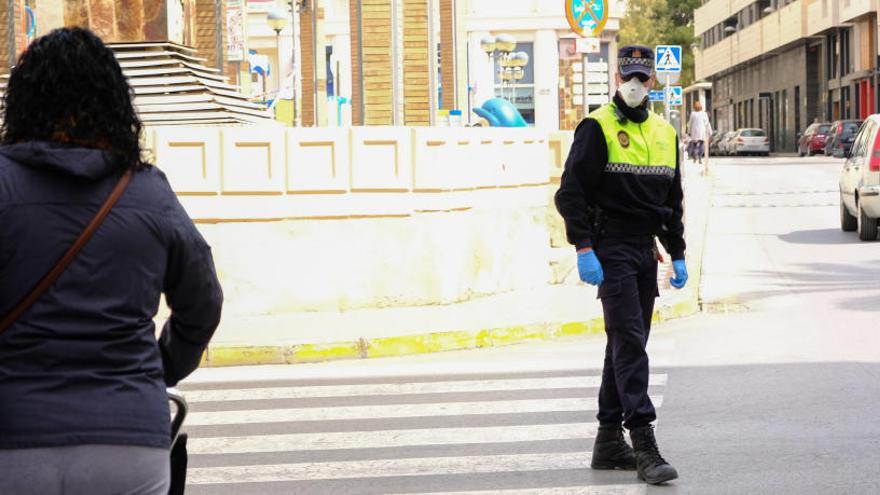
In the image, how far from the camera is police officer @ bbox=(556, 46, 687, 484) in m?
7.09

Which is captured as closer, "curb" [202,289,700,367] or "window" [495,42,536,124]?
"curb" [202,289,700,367]

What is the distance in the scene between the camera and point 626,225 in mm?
7203

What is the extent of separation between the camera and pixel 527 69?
66.9m

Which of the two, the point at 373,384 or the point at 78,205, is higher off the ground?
the point at 78,205

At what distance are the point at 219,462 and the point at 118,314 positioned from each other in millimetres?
4747

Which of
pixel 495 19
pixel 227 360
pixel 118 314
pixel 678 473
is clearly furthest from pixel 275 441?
pixel 495 19

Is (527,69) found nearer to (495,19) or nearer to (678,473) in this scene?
(495,19)

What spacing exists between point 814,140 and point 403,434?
59.9m

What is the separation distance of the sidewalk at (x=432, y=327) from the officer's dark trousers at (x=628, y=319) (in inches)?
213

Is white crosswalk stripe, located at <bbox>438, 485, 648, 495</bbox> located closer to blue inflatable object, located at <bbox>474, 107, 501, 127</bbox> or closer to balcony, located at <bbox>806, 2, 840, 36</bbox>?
blue inflatable object, located at <bbox>474, 107, 501, 127</bbox>

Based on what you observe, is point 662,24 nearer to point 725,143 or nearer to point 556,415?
point 725,143

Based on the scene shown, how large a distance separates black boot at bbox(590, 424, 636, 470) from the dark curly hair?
4.27m

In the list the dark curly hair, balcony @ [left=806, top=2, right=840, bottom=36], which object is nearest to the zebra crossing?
the dark curly hair

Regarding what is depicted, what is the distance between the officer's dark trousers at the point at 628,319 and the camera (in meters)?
7.07
